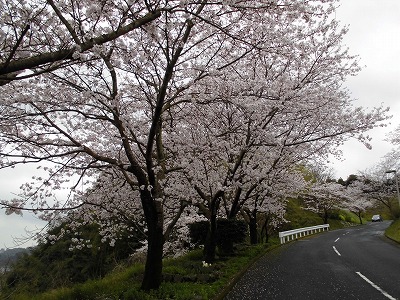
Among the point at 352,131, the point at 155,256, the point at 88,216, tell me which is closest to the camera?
the point at 155,256

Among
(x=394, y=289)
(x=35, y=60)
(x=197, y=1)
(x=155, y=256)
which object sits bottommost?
(x=394, y=289)

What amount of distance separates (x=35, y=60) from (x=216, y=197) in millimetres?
8310

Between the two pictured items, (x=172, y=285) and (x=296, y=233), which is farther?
(x=296, y=233)

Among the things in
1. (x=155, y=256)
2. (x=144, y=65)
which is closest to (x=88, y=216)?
(x=155, y=256)

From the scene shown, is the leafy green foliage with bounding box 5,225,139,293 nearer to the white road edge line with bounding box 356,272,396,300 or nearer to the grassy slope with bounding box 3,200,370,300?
the grassy slope with bounding box 3,200,370,300

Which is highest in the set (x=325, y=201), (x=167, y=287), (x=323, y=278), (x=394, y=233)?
(x=325, y=201)

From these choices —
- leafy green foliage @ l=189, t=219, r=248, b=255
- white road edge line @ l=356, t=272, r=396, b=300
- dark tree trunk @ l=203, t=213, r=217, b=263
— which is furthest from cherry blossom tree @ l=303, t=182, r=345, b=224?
white road edge line @ l=356, t=272, r=396, b=300

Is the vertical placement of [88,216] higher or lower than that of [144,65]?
lower

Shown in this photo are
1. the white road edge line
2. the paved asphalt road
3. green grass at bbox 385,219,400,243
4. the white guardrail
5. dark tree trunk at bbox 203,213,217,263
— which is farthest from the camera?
the white guardrail

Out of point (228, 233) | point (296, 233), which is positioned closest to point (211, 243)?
point (228, 233)

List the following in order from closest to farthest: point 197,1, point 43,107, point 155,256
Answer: point 197,1, point 43,107, point 155,256

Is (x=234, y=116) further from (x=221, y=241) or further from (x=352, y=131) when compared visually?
(x=221, y=241)

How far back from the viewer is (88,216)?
1145 cm

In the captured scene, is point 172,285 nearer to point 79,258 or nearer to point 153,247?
point 153,247
